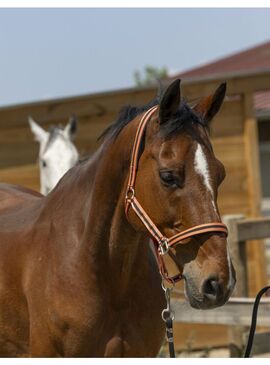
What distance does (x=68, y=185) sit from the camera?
11.3 ft

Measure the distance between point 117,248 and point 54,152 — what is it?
156 inches

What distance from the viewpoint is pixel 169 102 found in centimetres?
288

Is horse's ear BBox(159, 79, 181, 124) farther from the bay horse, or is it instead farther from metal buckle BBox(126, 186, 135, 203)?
metal buckle BBox(126, 186, 135, 203)

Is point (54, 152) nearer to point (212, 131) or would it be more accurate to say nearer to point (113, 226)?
point (212, 131)

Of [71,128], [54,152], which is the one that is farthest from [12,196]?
[71,128]

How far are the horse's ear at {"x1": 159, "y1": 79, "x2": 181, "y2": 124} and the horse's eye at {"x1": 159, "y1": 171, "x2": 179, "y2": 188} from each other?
26 cm

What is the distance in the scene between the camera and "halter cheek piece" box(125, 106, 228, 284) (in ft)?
8.84

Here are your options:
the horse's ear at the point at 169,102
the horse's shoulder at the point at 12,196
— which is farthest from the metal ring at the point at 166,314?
the horse's shoulder at the point at 12,196

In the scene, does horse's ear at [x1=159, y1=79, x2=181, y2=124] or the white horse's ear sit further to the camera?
the white horse's ear

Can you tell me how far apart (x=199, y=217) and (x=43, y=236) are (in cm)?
98

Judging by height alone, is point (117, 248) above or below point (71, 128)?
below

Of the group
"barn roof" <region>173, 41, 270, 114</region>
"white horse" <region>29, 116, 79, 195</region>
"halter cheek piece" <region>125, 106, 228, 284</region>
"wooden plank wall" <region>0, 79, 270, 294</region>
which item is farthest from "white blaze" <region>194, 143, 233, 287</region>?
"barn roof" <region>173, 41, 270, 114</region>

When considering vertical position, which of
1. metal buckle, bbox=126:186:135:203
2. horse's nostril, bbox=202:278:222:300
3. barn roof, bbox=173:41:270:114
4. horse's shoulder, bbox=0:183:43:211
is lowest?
horse's nostril, bbox=202:278:222:300

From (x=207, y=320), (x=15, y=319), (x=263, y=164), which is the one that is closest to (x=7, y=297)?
(x=15, y=319)
